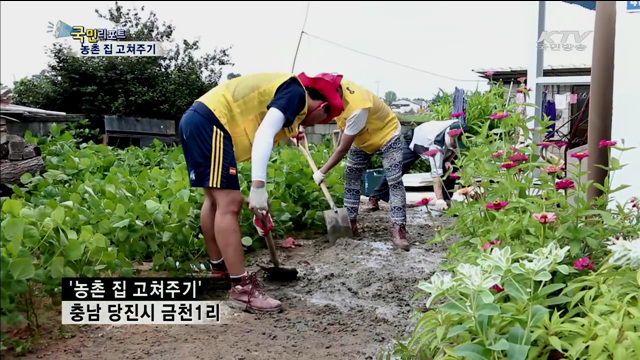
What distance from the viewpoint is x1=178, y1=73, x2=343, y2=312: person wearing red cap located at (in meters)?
2.29

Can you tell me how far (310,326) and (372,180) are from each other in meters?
2.53

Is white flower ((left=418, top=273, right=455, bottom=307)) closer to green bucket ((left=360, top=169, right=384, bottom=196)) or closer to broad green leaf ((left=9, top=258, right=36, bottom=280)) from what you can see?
broad green leaf ((left=9, top=258, right=36, bottom=280))

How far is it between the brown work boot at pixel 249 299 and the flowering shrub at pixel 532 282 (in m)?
0.76

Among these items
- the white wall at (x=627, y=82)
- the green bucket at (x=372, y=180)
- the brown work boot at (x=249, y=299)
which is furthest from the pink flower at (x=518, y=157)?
the green bucket at (x=372, y=180)

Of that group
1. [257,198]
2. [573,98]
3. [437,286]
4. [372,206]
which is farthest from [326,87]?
[372,206]

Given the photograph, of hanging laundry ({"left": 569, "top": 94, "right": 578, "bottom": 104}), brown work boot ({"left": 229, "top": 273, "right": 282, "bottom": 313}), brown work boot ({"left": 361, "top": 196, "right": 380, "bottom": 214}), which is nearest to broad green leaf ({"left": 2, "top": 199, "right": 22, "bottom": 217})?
brown work boot ({"left": 229, "top": 273, "right": 282, "bottom": 313})

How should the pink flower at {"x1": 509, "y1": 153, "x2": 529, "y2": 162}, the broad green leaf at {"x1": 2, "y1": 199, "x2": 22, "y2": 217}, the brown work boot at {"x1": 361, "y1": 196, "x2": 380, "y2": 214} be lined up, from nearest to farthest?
the broad green leaf at {"x1": 2, "y1": 199, "x2": 22, "y2": 217}
the pink flower at {"x1": 509, "y1": 153, "x2": 529, "y2": 162}
the brown work boot at {"x1": 361, "y1": 196, "x2": 380, "y2": 214}

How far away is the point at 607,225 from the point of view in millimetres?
1876

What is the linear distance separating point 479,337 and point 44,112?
171 cm

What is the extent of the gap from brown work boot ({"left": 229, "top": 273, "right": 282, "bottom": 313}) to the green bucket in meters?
2.30

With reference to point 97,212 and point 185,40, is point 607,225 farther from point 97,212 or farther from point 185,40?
point 97,212

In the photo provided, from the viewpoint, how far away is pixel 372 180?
4715 millimetres

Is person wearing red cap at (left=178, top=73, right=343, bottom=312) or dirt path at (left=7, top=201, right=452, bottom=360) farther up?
person wearing red cap at (left=178, top=73, right=343, bottom=312)

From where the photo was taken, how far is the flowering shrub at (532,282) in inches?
54.9
